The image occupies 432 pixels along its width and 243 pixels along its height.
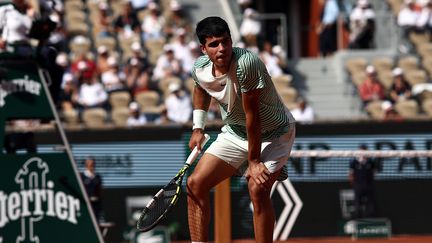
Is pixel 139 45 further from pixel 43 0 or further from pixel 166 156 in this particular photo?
pixel 43 0

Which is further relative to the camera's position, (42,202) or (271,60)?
(271,60)

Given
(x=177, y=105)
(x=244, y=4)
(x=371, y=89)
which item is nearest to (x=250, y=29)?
(x=244, y=4)

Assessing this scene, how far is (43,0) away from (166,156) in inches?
209

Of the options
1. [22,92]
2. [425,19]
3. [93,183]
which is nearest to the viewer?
[22,92]

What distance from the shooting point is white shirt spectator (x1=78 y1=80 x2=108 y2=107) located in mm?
18375

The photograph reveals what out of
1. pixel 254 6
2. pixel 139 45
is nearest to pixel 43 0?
pixel 139 45

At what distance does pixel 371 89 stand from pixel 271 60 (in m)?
1.99

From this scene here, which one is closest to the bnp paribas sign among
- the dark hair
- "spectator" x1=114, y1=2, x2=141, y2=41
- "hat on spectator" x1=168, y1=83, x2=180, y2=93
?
the dark hair

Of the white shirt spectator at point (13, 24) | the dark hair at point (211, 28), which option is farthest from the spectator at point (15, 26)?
the dark hair at point (211, 28)

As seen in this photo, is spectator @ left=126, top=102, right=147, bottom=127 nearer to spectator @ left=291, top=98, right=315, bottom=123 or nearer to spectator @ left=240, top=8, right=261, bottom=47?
spectator @ left=291, top=98, right=315, bottom=123

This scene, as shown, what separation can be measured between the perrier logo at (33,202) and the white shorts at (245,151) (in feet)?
7.41

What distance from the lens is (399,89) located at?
63.6 feet

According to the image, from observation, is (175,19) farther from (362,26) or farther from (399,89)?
(399,89)

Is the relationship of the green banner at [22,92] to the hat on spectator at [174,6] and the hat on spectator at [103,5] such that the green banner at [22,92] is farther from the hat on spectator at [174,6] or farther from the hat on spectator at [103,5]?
the hat on spectator at [174,6]
